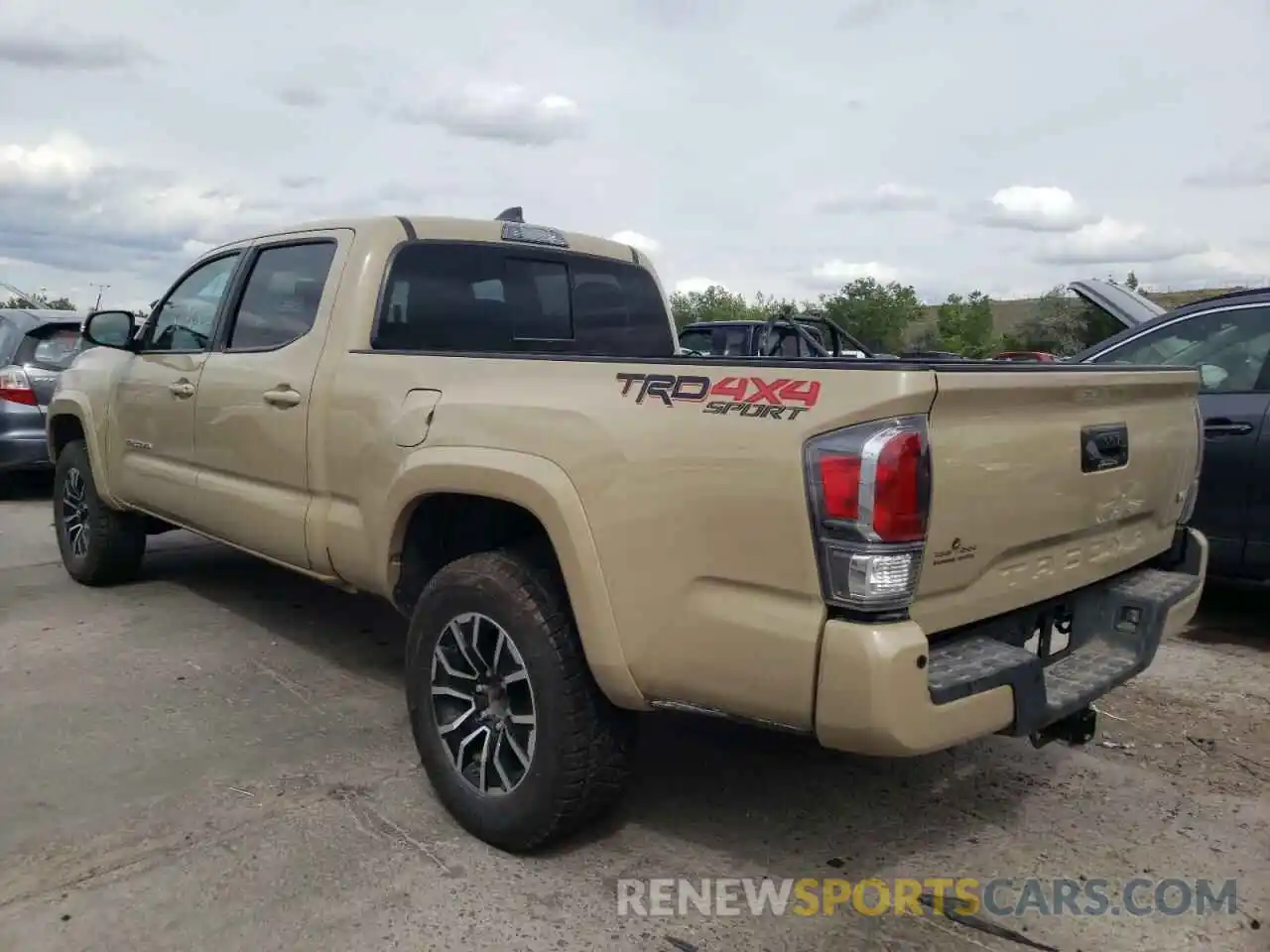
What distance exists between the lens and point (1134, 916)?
2797 mm

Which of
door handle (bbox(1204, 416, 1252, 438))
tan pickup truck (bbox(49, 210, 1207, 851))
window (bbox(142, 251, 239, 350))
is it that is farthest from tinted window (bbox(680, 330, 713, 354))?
tan pickup truck (bbox(49, 210, 1207, 851))

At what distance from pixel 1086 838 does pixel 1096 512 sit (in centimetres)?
105

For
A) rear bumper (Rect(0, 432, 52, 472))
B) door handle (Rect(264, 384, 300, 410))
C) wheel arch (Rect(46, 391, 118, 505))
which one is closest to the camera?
door handle (Rect(264, 384, 300, 410))

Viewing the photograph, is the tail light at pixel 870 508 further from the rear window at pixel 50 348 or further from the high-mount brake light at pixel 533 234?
the rear window at pixel 50 348

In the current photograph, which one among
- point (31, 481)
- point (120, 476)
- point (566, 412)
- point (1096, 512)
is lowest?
point (31, 481)

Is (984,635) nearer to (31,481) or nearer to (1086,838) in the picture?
(1086,838)

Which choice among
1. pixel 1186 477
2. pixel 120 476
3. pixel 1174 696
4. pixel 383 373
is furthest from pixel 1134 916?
pixel 120 476

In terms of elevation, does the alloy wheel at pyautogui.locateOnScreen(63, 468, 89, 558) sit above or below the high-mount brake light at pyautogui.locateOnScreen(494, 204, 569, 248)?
below

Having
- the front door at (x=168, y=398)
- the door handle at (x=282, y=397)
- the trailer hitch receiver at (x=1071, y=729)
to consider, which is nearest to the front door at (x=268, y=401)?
the door handle at (x=282, y=397)

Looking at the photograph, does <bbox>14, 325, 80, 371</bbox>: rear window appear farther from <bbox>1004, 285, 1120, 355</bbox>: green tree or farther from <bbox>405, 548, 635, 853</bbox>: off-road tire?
<bbox>1004, 285, 1120, 355</bbox>: green tree

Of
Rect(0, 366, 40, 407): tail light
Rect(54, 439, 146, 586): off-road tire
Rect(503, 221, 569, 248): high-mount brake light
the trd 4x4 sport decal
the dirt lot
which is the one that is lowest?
the dirt lot

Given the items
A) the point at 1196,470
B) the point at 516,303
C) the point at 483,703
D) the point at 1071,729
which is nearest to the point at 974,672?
the point at 1071,729

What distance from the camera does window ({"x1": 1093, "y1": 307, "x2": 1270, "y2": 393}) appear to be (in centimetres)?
519

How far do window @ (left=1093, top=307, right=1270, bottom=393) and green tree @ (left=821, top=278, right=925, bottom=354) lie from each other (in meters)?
48.2
